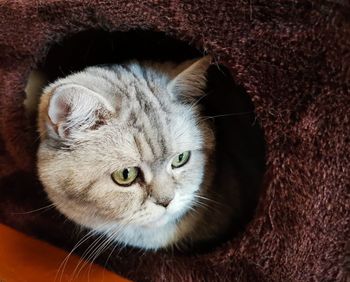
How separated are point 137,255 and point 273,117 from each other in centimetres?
49

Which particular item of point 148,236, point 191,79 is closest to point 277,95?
point 191,79

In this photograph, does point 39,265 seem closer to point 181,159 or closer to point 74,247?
point 74,247

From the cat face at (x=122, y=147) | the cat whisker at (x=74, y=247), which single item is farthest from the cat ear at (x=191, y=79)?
the cat whisker at (x=74, y=247)

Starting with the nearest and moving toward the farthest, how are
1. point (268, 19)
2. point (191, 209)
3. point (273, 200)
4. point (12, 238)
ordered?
point (268, 19)
point (273, 200)
point (191, 209)
point (12, 238)

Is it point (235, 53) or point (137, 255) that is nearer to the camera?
point (235, 53)

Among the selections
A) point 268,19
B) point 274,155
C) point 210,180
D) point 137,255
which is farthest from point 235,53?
point 137,255

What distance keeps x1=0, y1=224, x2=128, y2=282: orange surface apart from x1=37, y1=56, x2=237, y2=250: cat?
4.4 inches

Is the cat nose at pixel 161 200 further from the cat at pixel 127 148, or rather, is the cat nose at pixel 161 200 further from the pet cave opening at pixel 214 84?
the pet cave opening at pixel 214 84

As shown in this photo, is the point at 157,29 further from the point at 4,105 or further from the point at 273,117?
the point at 4,105

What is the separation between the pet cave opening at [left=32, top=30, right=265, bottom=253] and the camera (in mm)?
1209

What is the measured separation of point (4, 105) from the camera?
3.78 feet

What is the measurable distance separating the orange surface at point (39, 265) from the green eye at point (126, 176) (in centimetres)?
30

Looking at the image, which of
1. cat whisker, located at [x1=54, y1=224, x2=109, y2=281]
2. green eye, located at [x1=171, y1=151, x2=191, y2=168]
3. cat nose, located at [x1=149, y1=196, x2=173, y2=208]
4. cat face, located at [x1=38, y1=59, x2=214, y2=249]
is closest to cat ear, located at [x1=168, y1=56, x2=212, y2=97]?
cat face, located at [x1=38, y1=59, x2=214, y2=249]

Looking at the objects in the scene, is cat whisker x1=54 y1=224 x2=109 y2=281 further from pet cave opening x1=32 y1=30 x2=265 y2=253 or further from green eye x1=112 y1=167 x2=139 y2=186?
pet cave opening x1=32 y1=30 x2=265 y2=253
